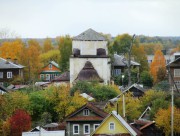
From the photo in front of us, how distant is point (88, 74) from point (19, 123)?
32.2 meters

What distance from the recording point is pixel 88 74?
83250 mm

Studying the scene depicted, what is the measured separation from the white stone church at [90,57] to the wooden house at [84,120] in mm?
32135

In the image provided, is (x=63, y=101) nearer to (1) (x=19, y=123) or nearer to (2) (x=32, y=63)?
(1) (x=19, y=123)

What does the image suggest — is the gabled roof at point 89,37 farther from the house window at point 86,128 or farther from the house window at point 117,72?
the house window at point 86,128

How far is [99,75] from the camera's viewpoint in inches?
3369

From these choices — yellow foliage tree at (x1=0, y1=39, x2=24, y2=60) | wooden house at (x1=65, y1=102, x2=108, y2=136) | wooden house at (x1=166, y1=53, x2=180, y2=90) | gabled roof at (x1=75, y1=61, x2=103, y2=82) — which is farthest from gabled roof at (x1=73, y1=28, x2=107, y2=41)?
wooden house at (x1=65, y1=102, x2=108, y2=136)

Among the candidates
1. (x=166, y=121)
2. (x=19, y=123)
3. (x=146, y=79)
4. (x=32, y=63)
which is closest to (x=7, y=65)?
(x=32, y=63)

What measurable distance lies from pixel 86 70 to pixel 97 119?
3268cm

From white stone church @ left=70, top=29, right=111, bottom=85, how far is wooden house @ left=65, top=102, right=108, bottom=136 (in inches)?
1265

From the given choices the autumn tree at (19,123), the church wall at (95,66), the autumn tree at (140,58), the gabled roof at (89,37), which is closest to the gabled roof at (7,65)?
the gabled roof at (89,37)

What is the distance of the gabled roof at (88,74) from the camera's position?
8119 cm

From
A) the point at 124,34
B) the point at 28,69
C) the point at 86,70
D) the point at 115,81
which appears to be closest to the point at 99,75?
the point at 86,70

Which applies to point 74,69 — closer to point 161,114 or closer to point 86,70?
point 86,70

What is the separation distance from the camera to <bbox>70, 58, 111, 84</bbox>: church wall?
85562mm
